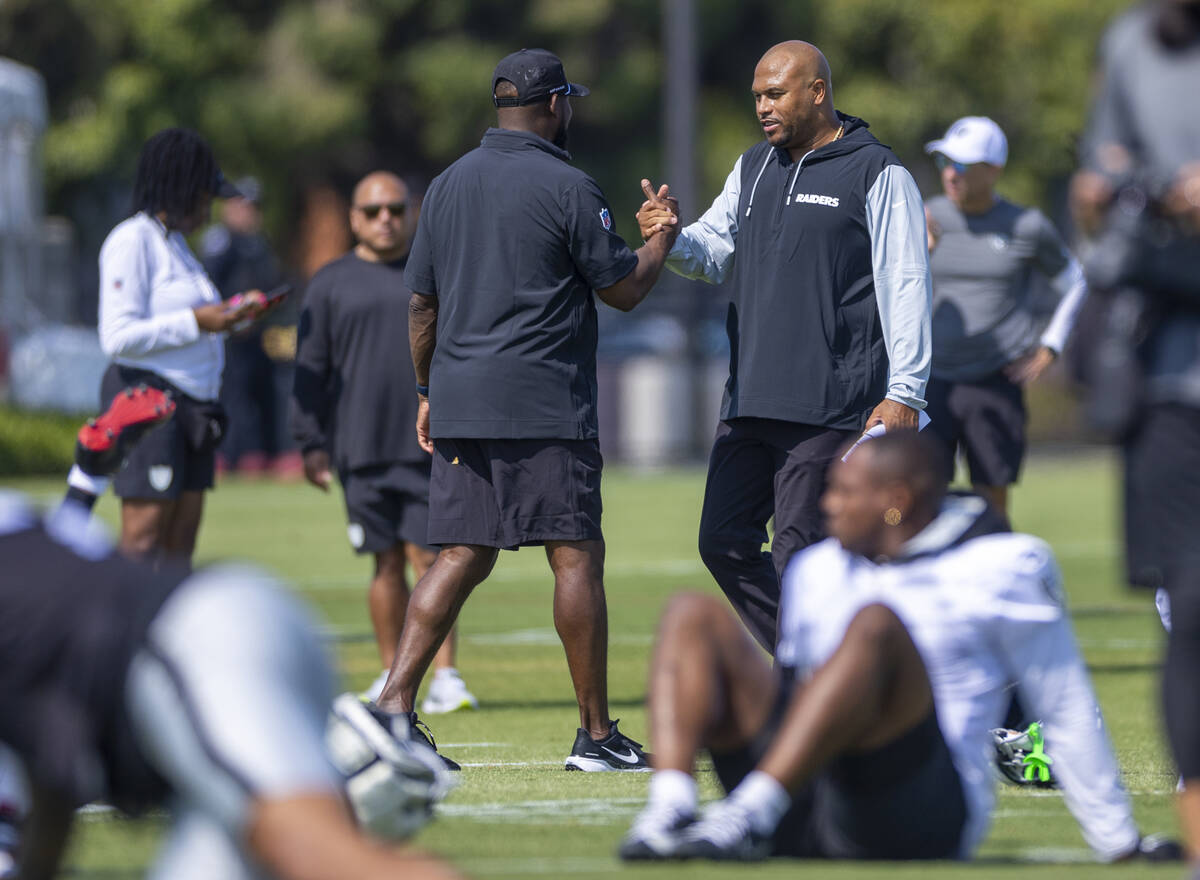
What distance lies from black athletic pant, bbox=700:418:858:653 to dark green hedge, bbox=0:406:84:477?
16155mm

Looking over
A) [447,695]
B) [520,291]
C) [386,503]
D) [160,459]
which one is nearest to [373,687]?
[447,695]

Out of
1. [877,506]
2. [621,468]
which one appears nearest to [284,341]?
[621,468]

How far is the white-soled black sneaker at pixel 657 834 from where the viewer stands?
471 cm

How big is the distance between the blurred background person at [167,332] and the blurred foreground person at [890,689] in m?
3.48

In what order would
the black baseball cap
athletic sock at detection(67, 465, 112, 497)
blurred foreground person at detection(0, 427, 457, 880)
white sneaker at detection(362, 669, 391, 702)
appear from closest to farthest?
blurred foreground person at detection(0, 427, 457, 880) < athletic sock at detection(67, 465, 112, 497) < the black baseball cap < white sneaker at detection(362, 669, 391, 702)

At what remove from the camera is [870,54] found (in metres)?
40.7

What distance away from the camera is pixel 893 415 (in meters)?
6.96

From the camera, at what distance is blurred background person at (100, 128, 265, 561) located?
7.94m

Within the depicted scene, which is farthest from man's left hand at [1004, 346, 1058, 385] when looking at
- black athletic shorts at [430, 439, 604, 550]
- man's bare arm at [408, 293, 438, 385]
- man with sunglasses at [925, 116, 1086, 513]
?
man's bare arm at [408, 293, 438, 385]

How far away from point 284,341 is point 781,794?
62.8 ft

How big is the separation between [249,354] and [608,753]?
1550cm

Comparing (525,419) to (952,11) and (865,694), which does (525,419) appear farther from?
(952,11)

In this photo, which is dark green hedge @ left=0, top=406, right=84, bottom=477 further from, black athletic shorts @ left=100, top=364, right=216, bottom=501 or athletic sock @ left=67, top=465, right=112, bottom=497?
athletic sock @ left=67, top=465, right=112, bottom=497

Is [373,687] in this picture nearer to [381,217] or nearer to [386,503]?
[386,503]
